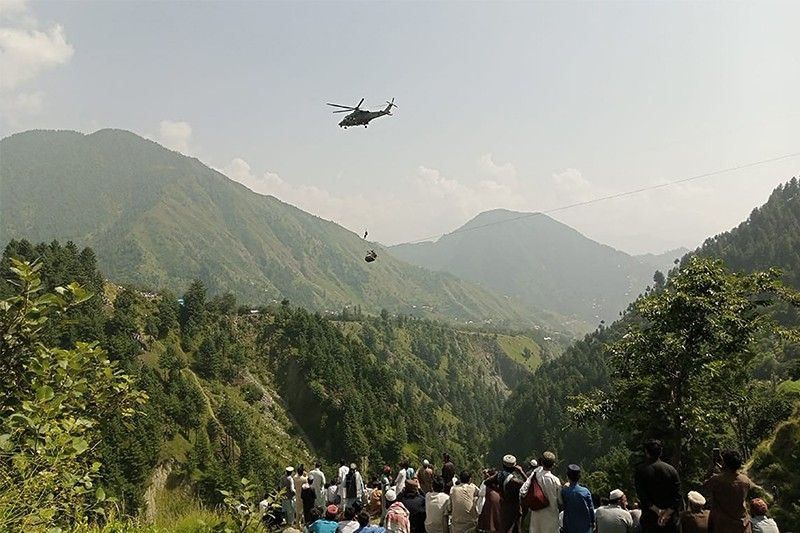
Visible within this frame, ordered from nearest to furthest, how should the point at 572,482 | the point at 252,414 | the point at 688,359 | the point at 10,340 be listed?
the point at 10,340 → the point at 572,482 → the point at 688,359 → the point at 252,414

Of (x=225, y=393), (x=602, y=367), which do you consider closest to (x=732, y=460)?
(x=225, y=393)

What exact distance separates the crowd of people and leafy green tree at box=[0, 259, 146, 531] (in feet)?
13.0

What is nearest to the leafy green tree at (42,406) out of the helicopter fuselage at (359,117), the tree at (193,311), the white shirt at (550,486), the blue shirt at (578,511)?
the white shirt at (550,486)

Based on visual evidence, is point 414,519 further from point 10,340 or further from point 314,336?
point 314,336

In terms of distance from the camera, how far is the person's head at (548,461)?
27.7 feet

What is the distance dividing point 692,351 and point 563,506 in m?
9.23

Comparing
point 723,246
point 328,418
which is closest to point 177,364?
point 328,418

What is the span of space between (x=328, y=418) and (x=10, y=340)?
360 feet

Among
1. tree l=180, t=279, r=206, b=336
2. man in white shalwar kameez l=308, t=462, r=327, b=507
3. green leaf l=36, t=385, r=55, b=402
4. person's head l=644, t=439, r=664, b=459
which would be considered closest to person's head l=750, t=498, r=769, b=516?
person's head l=644, t=439, r=664, b=459

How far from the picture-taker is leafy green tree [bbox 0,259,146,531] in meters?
3.74

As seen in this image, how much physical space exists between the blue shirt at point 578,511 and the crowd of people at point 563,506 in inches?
0.6

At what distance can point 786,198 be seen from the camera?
193m

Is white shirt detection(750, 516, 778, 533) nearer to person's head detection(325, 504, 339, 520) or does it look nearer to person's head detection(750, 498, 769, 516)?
person's head detection(750, 498, 769, 516)

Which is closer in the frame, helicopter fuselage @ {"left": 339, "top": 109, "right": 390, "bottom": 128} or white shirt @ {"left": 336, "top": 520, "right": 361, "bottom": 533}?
white shirt @ {"left": 336, "top": 520, "right": 361, "bottom": 533}
